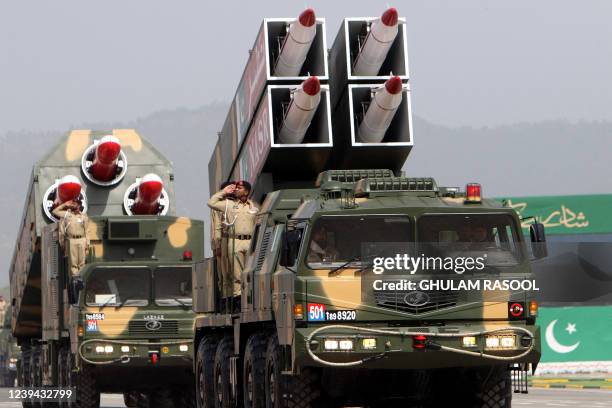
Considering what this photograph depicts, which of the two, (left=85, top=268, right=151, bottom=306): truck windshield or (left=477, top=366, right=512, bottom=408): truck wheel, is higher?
(left=85, top=268, right=151, bottom=306): truck windshield

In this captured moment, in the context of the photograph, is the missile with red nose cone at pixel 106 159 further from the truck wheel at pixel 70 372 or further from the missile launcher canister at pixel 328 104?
the missile launcher canister at pixel 328 104

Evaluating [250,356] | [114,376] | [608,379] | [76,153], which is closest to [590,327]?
[608,379]

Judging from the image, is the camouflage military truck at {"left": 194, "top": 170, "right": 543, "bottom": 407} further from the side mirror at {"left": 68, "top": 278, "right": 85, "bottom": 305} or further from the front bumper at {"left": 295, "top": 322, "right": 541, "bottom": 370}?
the side mirror at {"left": 68, "top": 278, "right": 85, "bottom": 305}

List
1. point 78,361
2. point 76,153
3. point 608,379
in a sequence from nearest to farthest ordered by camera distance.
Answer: point 78,361
point 76,153
point 608,379

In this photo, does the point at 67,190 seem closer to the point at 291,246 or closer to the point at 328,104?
the point at 328,104

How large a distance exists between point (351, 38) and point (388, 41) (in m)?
0.60

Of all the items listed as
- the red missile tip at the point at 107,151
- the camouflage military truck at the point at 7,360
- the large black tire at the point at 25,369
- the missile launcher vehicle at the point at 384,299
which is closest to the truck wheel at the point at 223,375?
the missile launcher vehicle at the point at 384,299

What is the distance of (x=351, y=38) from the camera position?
1944 centimetres

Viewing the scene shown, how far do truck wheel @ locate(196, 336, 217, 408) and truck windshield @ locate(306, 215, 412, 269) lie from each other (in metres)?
4.58

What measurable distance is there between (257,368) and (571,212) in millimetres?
23860

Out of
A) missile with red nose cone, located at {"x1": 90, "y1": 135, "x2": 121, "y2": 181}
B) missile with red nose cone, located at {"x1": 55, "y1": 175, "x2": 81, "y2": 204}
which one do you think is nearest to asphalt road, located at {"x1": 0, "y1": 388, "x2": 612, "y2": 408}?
missile with red nose cone, located at {"x1": 55, "y1": 175, "x2": 81, "y2": 204}

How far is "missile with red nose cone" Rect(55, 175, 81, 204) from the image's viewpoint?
2591cm

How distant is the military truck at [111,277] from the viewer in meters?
22.0

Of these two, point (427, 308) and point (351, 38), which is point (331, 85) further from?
point (427, 308)
